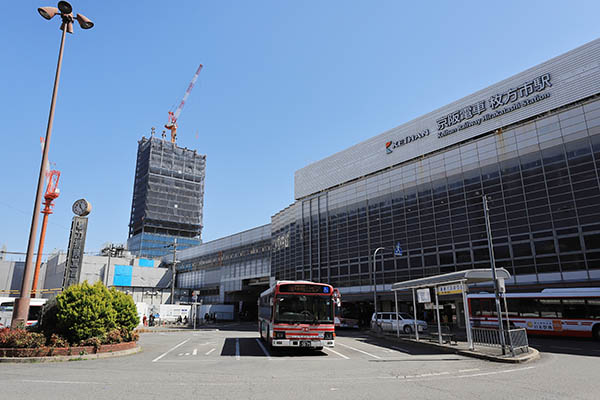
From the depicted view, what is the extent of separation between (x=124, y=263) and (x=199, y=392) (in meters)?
89.1

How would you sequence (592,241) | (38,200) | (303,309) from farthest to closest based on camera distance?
(592,241) < (303,309) < (38,200)

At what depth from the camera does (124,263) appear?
87.8 metres

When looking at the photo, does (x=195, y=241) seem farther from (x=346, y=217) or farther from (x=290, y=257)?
(x=346, y=217)

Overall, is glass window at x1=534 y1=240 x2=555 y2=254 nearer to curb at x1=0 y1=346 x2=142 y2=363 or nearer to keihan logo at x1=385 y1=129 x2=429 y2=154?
keihan logo at x1=385 y1=129 x2=429 y2=154

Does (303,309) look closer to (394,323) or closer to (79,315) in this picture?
(79,315)

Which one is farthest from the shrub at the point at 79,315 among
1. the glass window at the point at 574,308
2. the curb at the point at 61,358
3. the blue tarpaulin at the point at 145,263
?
the blue tarpaulin at the point at 145,263

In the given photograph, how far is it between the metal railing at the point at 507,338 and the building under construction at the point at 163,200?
155260 millimetres

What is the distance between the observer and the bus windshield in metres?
15.6

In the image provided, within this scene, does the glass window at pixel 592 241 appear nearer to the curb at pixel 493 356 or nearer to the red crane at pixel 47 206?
the curb at pixel 493 356

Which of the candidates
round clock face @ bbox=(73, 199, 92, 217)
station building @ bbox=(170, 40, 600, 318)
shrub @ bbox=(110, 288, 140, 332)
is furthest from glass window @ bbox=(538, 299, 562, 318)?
round clock face @ bbox=(73, 199, 92, 217)

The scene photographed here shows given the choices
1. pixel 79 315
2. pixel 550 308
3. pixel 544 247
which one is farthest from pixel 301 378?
pixel 544 247

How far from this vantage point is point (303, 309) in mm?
15773

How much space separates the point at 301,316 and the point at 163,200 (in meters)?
165

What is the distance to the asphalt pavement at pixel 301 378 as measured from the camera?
8.41 metres
